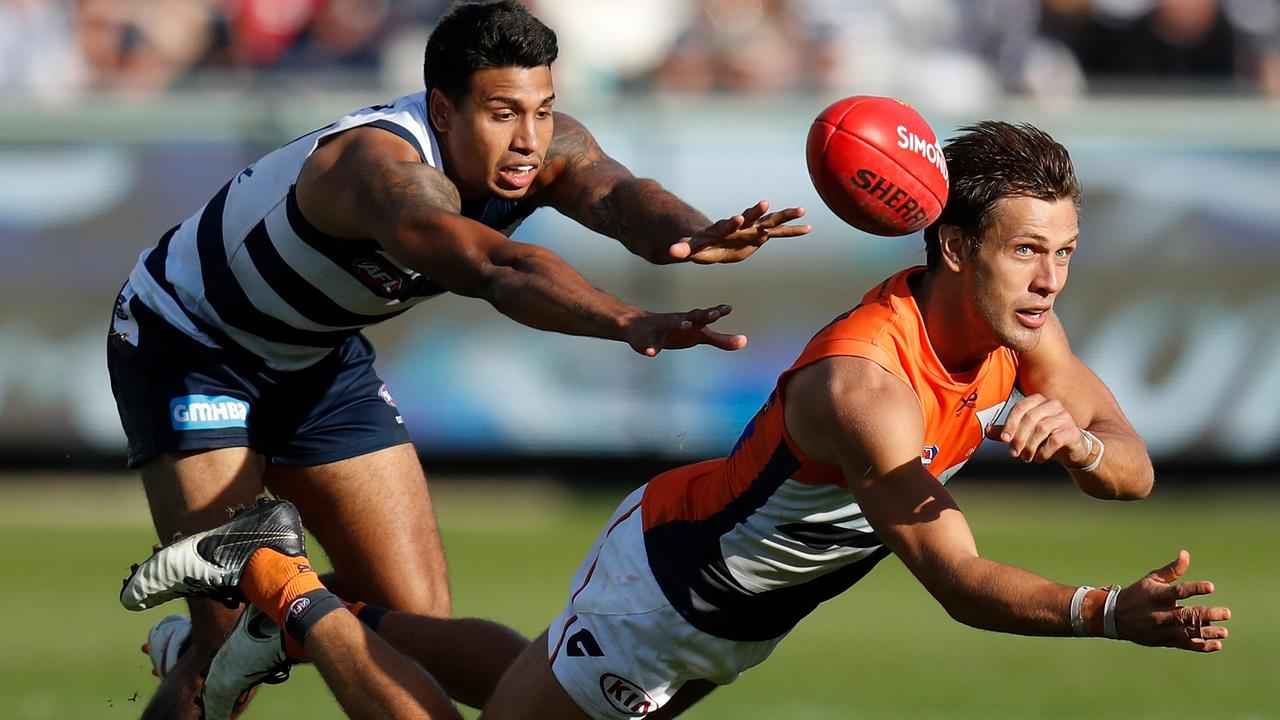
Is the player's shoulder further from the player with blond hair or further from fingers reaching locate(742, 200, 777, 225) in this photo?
fingers reaching locate(742, 200, 777, 225)

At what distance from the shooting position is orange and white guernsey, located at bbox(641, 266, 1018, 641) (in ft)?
16.8

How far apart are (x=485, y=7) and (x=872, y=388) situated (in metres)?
2.32

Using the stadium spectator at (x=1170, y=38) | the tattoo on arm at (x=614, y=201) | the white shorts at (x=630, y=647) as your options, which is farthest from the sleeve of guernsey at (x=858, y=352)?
the stadium spectator at (x=1170, y=38)

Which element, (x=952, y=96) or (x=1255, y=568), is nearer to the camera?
(x=1255, y=568)

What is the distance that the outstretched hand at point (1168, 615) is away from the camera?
425 cm

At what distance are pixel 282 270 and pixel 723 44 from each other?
341 inches

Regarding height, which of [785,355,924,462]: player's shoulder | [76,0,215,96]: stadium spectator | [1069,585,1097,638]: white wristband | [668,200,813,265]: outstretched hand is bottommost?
[1069,585,1097,638]: white wristband

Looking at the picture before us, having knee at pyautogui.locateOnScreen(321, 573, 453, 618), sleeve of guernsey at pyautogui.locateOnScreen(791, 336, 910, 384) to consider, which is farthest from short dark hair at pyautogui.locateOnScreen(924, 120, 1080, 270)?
knee at pyautogui.locateOnScreen(321, 573, 453, 618)

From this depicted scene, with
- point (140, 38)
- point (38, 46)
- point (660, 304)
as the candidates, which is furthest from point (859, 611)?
point (38, 46)

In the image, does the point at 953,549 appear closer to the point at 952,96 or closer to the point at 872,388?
the point at 872,388

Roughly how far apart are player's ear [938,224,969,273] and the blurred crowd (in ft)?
29.8

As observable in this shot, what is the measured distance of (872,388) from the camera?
491 cm

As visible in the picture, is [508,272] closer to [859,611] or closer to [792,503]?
[792,503]

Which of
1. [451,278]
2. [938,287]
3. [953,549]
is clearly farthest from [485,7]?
[953,549]
